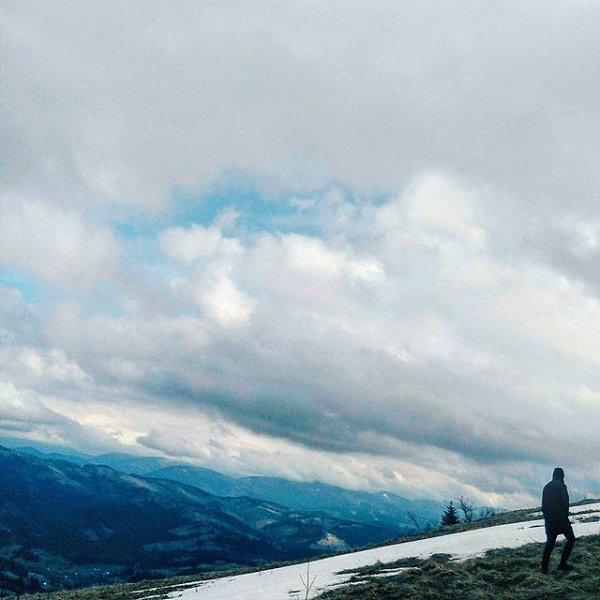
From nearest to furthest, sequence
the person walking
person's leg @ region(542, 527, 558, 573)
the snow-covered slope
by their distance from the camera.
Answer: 1. person's leg @ region(542, 527, 558, 573)
2. the person walking
3. the snow-covered slope

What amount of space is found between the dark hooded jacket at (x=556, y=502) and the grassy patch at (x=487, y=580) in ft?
5.53

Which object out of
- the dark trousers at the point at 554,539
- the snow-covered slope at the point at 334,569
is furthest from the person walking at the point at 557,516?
the snow-covered slope at the point at 334,569

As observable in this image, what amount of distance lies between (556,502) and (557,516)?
17.8 inches

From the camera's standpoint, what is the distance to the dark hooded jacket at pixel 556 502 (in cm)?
1902

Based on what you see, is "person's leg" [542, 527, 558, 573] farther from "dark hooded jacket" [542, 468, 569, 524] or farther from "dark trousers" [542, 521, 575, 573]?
"dark hooded jacket" [542, 468, 569, 524]

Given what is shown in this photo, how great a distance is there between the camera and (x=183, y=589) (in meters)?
29.0

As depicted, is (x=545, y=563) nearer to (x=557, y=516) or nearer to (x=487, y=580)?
(x=557, y=516)

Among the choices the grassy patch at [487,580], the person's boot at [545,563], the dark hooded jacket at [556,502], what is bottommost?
the grassy patch at [487,580]

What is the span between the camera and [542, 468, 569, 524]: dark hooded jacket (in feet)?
62.4

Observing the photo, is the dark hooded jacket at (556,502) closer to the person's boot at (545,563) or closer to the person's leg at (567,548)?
the person's leg at (567,548)

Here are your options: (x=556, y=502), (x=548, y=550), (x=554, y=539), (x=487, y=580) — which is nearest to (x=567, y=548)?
(x=554, y=539)

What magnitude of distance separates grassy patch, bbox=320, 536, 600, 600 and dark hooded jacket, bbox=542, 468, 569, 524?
1686 millimetres

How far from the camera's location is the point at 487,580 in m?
18.7

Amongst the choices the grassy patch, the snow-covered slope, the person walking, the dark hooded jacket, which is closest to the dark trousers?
the person walking
